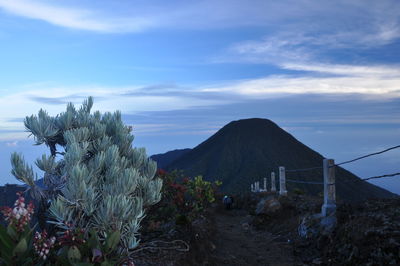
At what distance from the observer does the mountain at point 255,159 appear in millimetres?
89125

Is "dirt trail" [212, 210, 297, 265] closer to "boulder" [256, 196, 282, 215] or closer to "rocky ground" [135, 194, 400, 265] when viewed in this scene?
"rocky ground" [135, 194, 400, 265]

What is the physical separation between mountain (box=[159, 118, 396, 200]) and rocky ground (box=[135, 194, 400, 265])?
61.9m

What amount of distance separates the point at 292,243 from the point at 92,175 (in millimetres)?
6918

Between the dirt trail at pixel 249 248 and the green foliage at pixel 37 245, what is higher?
the green foliage at pixel 37 245

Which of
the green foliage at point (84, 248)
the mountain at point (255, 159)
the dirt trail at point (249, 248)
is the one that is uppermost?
the green foliage at point (84, 248)

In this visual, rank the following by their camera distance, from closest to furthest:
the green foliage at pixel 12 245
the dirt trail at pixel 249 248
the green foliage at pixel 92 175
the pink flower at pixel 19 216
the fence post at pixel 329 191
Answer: the green foliage at pixel 12 245 → the pink flower at pixel 19 216 → the green foliage at pixel 92 175 → the dirt trail at pixel 249 248 → the fence post at pixel 329 191

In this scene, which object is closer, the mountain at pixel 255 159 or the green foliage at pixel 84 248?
the green foliage at pixel 84 248

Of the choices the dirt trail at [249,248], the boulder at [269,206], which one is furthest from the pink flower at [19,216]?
the boulder at [269,206]

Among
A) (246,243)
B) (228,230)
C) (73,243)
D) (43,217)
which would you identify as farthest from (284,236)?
(73,243)

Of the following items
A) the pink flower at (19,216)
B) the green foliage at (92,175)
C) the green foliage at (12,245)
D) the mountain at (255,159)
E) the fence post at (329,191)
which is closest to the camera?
the green foliage at (12,245)

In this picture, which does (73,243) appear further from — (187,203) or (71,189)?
(187,203)

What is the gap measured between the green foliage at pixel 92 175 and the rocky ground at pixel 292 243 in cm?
101

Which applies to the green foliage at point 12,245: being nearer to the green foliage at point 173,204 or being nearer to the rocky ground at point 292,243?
the rocky ground at point 292,243

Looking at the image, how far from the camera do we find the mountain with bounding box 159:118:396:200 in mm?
89125
